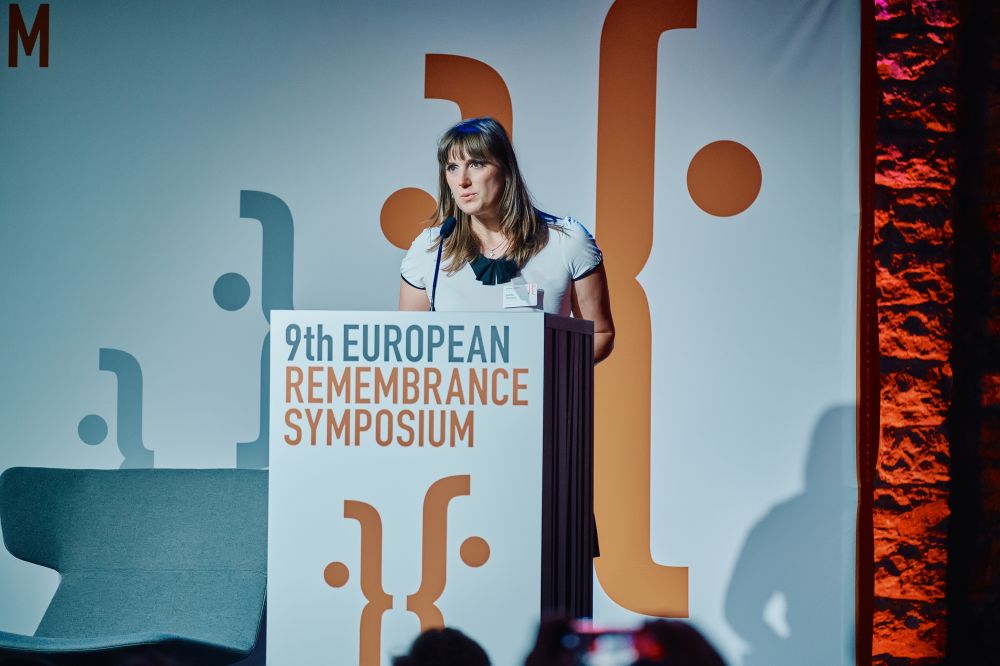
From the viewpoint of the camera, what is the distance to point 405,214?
312 centimetres

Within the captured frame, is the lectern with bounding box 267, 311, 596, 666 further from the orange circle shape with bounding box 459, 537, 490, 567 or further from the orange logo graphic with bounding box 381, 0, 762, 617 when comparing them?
the orange logo graphic with bounding box 381, 0, 762, 617

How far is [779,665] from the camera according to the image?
10.0 feet

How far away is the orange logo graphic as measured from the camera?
121 inches

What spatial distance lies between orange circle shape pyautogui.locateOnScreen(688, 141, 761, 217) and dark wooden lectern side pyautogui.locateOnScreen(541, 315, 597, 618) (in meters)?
1.20

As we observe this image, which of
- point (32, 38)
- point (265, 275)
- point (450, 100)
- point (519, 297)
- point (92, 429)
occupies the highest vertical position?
point (32, 38)

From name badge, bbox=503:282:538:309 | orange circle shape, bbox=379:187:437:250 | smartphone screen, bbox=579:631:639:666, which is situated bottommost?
smartphone screen, bbox=579:631:639:666

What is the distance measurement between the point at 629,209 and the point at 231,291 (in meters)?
1.34

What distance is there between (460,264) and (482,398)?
93cm

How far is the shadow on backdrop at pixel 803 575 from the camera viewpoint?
9.97ft

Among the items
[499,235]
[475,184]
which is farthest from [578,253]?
[475,184]

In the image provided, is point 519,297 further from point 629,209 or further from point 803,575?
point 803,575

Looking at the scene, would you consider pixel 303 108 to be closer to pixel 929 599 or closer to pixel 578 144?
pixel 578 144

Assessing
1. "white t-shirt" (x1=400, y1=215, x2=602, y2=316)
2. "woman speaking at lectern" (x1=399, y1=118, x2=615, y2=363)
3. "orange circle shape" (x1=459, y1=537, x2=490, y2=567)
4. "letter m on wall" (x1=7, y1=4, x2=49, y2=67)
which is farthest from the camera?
"letter m on wall" (x1=7, y1=4, x2=49, y2=67)

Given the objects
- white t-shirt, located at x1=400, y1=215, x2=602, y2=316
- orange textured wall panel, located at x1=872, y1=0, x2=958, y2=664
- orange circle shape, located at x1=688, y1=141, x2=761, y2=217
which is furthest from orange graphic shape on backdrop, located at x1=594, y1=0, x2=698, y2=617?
orange textured wall panel, located at x1=872, y1=0, x2=958, y2=664
